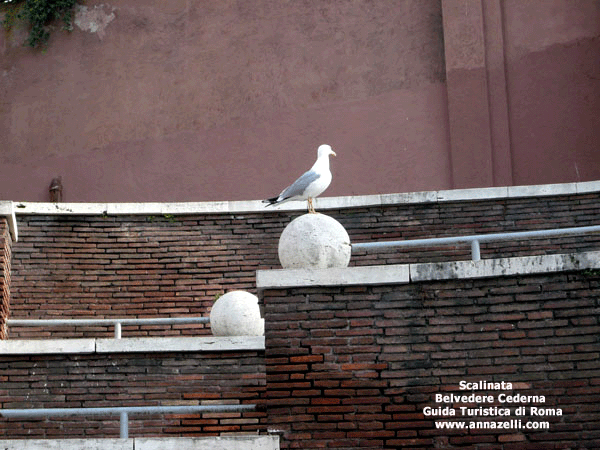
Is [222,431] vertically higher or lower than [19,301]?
lower

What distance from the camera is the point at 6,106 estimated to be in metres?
16.0

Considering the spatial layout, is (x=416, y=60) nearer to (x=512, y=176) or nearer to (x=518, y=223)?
(x=512, y=176)

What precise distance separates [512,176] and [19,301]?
21.6 ft

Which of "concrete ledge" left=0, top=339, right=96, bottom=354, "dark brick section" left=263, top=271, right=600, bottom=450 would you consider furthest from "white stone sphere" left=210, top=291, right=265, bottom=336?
"dark brick section" left=263, top=271, right=600, bottom=450

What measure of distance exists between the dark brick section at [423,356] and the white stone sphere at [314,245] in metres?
0.24

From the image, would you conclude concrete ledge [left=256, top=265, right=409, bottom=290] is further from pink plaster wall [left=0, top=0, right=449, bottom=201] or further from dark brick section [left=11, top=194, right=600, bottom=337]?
pink plaster wall [left=0, top=0, right=449, bottom=201]

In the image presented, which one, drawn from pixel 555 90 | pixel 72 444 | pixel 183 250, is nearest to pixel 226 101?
pixel 183 250

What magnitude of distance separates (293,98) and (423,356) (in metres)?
7.92

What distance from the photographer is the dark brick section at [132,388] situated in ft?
33.4

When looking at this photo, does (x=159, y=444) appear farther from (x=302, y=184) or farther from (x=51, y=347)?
(x=51, y=347)

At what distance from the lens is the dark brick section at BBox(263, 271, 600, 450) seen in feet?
26.3

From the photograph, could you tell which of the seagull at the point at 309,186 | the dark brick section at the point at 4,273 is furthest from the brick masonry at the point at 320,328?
the seagull at the point at 309,186

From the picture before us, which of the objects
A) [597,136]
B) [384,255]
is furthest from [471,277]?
[597,136]

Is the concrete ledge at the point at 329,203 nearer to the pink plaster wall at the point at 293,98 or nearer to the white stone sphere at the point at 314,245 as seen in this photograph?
the pink plaster wall at the point at 293,98
